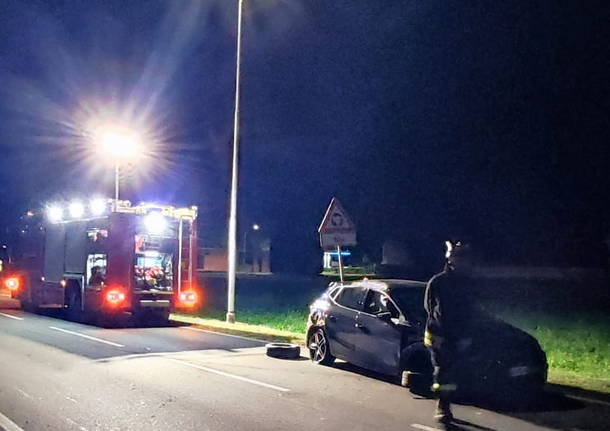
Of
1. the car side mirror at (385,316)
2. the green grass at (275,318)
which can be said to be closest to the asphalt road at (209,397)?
the car side mirror at (385,316)

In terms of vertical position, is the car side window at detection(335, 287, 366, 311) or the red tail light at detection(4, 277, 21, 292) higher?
the red tail light at detection(4, 277, 21, 292)

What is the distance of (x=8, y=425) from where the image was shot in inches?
294

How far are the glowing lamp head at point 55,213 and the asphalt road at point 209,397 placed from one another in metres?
9.56

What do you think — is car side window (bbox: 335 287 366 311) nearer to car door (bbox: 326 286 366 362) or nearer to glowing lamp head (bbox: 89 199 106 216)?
car door (bbox: 326 286 366 362)

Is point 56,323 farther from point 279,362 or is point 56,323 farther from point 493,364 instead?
point 493,364

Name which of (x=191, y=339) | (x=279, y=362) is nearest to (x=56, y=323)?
(x=191, y=339)

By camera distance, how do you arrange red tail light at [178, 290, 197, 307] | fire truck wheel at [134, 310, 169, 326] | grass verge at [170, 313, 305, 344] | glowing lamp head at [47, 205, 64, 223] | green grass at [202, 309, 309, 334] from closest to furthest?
grass verge at [170, 313, 305, 344], green grass at [202, 309, 309, 334], red tail light at [178, 290, 197, 307], fire truck wheel at [134, 310, 169, 326], glowing lamp head at [47, 205, 64, 223]

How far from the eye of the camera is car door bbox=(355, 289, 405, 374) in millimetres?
9781

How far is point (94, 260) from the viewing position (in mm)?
19781

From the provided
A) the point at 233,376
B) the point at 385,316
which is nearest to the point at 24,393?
the point at 233,376

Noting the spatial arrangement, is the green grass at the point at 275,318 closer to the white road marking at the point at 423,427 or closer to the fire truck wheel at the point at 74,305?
the fire truck wheel at the point at 74,305

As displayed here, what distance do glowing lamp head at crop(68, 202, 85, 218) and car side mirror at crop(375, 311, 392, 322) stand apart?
44.5 feet

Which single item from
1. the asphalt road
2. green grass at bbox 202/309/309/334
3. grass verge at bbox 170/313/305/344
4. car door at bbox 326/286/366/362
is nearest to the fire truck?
grass verge at bbox 170/313/305/344

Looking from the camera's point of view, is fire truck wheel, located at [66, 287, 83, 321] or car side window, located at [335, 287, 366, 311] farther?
fire truck wheel, located at [66, 287, 83, 321]
